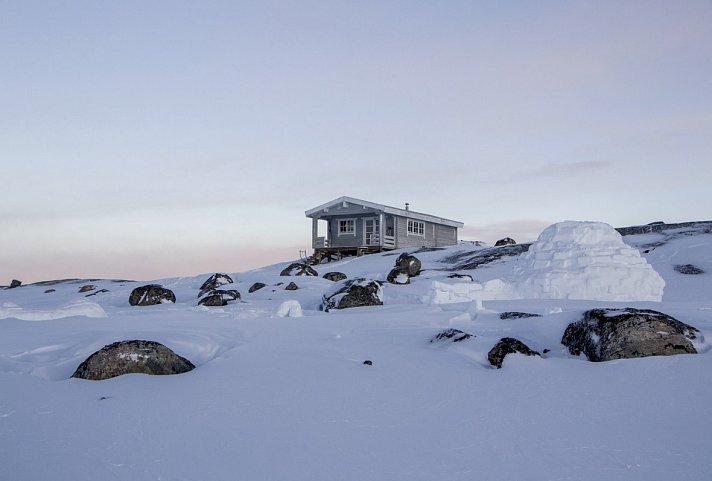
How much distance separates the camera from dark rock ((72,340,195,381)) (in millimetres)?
5465

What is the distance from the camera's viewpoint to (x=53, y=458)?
353 centimetres

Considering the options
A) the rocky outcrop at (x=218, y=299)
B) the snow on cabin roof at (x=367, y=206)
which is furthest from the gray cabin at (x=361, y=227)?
the rocky outcrop at (x=218, y=299)

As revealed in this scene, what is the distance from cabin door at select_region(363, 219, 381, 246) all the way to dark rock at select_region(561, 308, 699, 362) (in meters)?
30.5

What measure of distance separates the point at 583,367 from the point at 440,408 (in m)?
1.78

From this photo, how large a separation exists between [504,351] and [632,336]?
48.8 inches

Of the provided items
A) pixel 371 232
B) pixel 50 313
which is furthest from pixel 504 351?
pixel 371 232

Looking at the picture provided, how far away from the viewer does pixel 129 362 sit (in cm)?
555

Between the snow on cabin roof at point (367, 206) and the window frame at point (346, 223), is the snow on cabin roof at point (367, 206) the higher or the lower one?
the higher one

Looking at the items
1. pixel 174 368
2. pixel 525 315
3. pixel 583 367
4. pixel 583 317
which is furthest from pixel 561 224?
pixel 174 368

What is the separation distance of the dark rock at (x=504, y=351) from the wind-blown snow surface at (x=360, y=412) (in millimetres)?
118

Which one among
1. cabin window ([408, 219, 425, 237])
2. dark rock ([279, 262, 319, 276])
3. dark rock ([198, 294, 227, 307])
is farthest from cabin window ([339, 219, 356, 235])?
dark rock ([198, 294, 227, 307])

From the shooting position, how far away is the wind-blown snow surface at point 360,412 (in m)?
3.37

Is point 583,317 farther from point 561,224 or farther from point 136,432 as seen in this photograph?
point 561,224

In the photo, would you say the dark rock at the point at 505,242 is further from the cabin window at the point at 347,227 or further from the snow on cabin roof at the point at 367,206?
the cabin window at the point at 347,227
